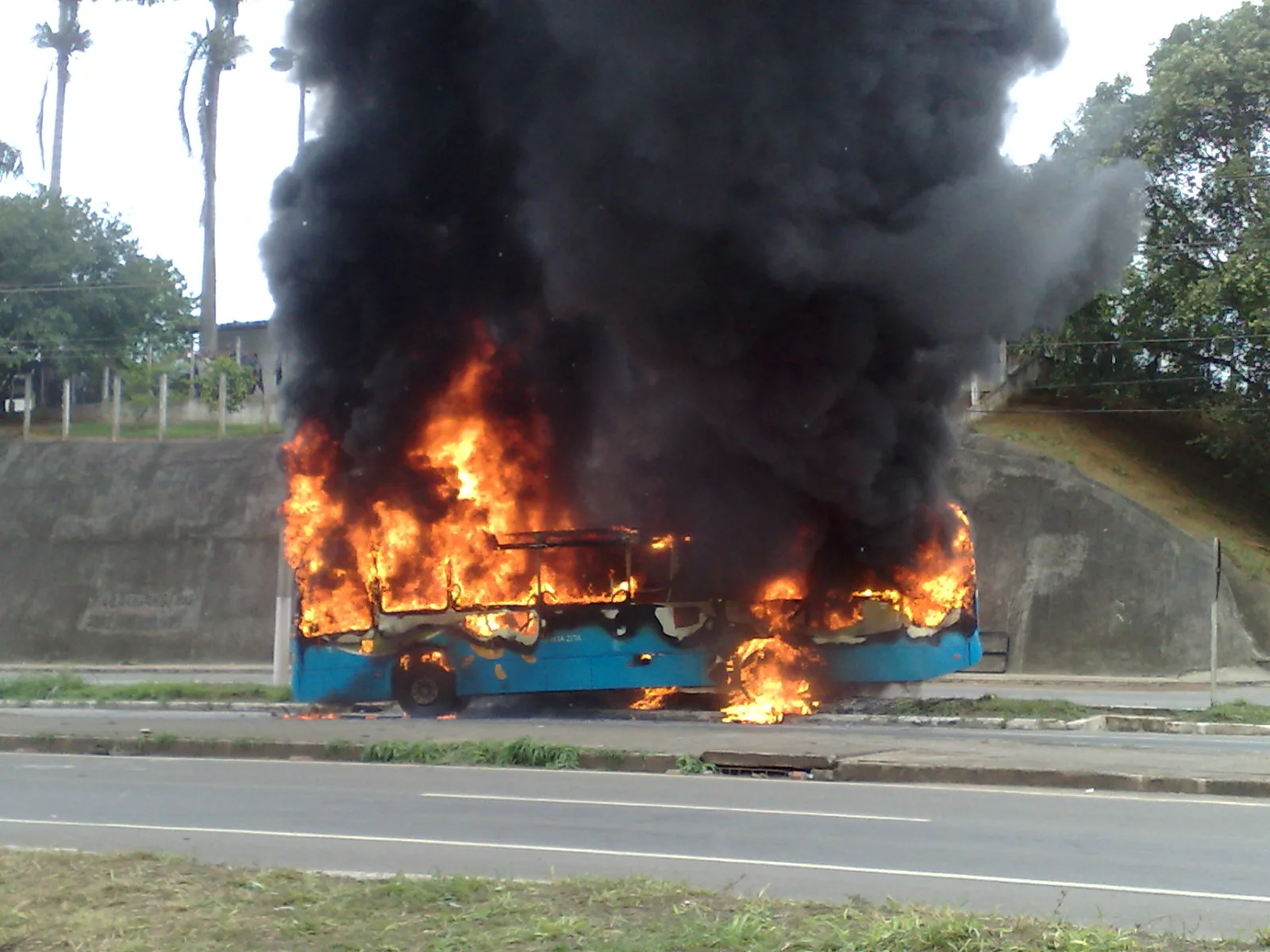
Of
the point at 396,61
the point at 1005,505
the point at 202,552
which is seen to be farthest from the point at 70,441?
the point at 1005,505

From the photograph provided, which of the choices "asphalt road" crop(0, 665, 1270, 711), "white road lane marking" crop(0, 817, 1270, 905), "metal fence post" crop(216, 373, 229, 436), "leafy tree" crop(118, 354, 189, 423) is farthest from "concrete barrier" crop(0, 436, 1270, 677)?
"white road lane marking" crop(0, 817, 1270, 905)

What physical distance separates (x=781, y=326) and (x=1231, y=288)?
14.4m

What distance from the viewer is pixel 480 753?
1325 centimetres

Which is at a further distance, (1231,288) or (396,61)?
(1231,288)

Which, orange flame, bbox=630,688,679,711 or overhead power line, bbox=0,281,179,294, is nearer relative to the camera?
orange flame, bbox=630,688,679,711

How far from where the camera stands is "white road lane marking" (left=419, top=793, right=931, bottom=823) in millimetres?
9742

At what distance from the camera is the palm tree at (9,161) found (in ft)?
152

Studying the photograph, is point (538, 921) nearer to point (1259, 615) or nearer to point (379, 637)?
point (379, 637)

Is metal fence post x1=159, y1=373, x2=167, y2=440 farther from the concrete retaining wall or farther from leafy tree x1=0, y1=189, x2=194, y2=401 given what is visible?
leafy tree x1=0, y1=189, x2=194, y2=401

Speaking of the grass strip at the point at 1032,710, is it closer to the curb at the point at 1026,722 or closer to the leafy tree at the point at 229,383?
the curb at the point at 1026,722

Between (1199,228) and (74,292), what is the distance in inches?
1179

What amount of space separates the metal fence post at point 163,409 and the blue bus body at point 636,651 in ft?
73.6

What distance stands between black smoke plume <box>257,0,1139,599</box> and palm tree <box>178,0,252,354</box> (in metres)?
23.5

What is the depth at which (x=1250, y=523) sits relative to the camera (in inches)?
1177
